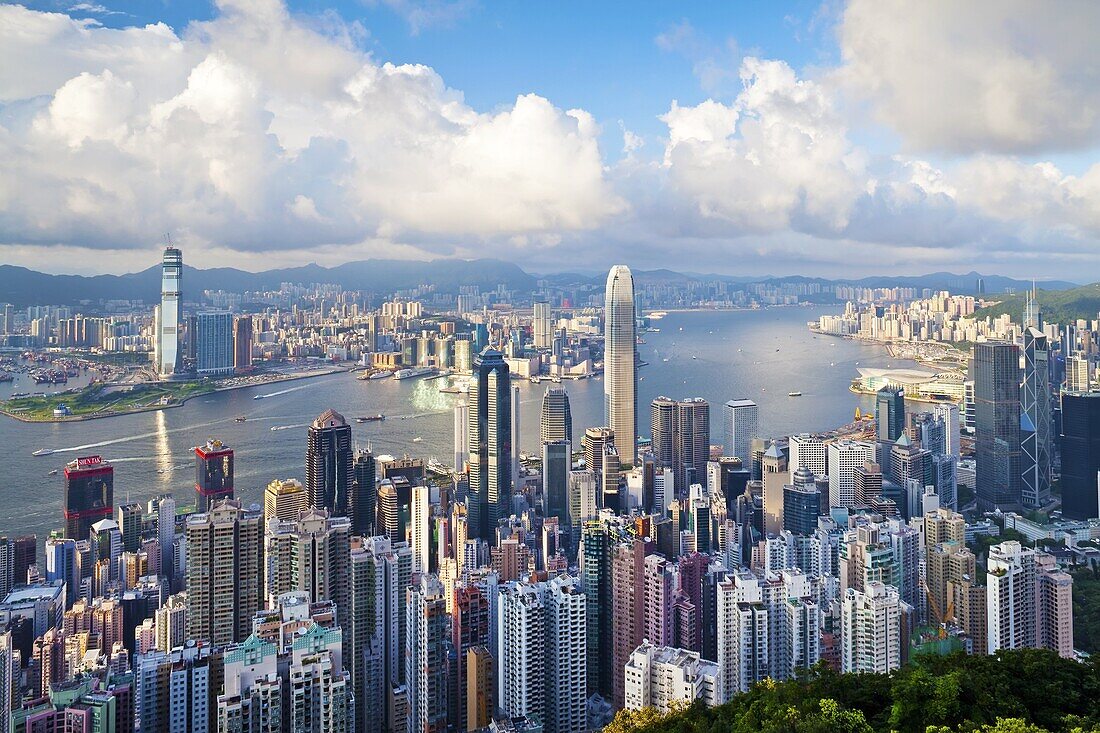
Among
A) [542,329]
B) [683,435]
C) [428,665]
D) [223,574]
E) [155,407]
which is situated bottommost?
[428,665]

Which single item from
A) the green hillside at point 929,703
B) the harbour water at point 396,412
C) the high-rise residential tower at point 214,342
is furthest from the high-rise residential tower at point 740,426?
the green hillside at point 929,703

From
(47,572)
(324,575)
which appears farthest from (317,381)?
(324,575)

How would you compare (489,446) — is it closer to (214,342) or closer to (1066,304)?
(214,342)

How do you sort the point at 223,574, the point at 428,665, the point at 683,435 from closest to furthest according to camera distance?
the point at 428,665 < the point at 223,574 < the point at 683,435

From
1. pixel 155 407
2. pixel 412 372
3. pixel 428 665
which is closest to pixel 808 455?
pixel 428 665

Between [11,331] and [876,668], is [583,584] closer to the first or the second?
[876,668]

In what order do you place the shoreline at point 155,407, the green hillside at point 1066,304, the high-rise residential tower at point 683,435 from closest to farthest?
the shoreline at point 155,407, the high-rise residential tower at point 683,435, the green hillside at point 1066,304

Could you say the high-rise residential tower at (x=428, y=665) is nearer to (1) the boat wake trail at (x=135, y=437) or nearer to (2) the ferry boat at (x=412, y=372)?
(1) the boat wake trail at (x=135, y=437)
